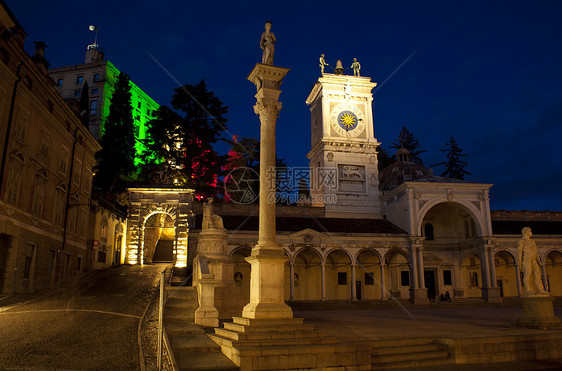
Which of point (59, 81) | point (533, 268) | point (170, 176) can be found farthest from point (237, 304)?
point (59, 81)

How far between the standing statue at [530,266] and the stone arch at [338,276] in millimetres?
20513

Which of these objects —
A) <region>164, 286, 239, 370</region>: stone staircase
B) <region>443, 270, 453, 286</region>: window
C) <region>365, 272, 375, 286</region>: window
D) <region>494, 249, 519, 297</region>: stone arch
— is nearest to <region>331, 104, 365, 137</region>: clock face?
<region>365, 272, 375, 286</region>: window

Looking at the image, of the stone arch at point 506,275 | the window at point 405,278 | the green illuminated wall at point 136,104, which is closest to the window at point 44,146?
the window at point 405,278

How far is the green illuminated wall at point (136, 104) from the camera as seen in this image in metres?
58.3

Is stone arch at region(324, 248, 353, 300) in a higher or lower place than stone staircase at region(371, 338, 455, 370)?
higher

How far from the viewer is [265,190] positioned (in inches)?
422

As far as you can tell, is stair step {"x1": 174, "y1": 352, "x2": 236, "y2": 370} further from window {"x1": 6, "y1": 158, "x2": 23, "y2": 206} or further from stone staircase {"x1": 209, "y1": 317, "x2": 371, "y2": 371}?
window {"x1": 6, "y1": 158, "x2": 23, "y2": 206}

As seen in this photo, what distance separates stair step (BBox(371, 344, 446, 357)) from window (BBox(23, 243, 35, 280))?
16.4 m

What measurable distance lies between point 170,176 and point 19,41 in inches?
823

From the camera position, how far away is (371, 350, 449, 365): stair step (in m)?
9.02

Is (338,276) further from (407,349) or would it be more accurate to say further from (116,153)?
(407,349)

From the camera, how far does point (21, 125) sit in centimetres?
1867

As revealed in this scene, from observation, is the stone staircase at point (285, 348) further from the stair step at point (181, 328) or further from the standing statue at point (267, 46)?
the standing statue at point (267, 46)

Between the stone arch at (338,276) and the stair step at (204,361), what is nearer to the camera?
the stair step at (204,361)
